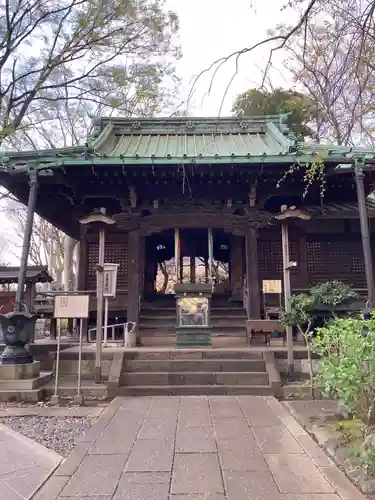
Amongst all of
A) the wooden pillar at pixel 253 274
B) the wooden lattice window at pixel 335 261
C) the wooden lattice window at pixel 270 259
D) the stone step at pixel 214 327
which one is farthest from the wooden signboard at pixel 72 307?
the wooden lattice window at pixel 335 261

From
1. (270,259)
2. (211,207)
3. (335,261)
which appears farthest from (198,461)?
(335,261)

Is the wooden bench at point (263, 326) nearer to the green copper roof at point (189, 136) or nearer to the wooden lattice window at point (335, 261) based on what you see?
the wooden lattice window at point (335, 261)

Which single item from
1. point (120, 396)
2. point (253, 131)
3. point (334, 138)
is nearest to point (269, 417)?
point (120, 396)

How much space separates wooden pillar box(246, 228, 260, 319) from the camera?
30.2 ft

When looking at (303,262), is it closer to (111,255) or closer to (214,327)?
(214,327)

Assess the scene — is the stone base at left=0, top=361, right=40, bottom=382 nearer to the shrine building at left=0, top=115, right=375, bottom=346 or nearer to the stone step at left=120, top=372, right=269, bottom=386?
the stone step at left=120, top=372, right=269, bottom=386

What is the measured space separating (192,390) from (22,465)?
3.21 m

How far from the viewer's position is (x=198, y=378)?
21.5 ft

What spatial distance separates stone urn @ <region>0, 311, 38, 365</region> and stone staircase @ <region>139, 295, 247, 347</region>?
309 centimetres

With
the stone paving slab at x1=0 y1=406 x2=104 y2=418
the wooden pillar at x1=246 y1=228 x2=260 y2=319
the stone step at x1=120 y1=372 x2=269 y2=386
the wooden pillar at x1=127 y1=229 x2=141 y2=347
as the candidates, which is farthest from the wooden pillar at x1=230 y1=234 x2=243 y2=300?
the stone paving slab at x1=0 y1=406 x2=104 y2=418

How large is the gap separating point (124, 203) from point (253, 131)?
484cm

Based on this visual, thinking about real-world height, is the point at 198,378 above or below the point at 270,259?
below

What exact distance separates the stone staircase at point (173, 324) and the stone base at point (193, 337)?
1.05 m

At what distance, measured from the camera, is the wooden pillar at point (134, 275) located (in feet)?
30.3
